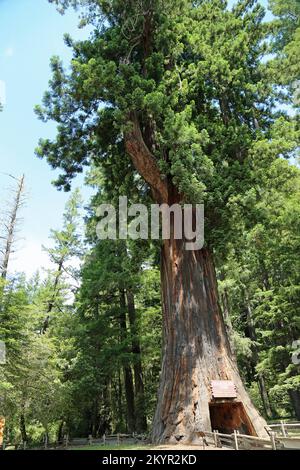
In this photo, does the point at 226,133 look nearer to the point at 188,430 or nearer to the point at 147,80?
the point at 147,80

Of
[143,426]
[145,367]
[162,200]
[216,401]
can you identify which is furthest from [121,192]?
[145,367]

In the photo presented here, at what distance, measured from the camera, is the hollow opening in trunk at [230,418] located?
784 cm

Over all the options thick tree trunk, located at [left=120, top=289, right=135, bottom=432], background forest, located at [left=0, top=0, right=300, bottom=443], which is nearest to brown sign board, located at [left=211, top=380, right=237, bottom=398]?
background forest, located at [left=0, top=0, right=300, bottom=443]

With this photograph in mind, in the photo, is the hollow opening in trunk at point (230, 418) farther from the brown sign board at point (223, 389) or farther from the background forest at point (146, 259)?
the background forest at point (146, 259)

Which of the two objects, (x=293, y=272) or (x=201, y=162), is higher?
(x=201, y=162)

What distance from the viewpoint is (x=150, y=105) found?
29.1 feet

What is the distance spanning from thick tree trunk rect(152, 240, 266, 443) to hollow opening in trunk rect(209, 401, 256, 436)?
27 millimetres

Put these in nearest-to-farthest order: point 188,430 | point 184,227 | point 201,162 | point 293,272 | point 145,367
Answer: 1. point 188,430
2. point 201,162
3. point 184,227
4. point 293,272
5. point 145,367

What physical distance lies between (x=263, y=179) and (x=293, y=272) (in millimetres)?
7481

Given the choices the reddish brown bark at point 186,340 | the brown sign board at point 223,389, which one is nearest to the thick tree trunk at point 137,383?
the reddish brown bark at point 186,340

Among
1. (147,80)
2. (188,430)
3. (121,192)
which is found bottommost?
(188,430)

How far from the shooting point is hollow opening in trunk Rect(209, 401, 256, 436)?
7840mm

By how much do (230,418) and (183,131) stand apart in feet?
22.2

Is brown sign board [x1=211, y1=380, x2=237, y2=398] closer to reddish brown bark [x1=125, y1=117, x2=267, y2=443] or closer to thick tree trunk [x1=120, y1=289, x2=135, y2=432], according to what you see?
reddish brown bark [x1=125, y1=117, x2=267, y2=443]
